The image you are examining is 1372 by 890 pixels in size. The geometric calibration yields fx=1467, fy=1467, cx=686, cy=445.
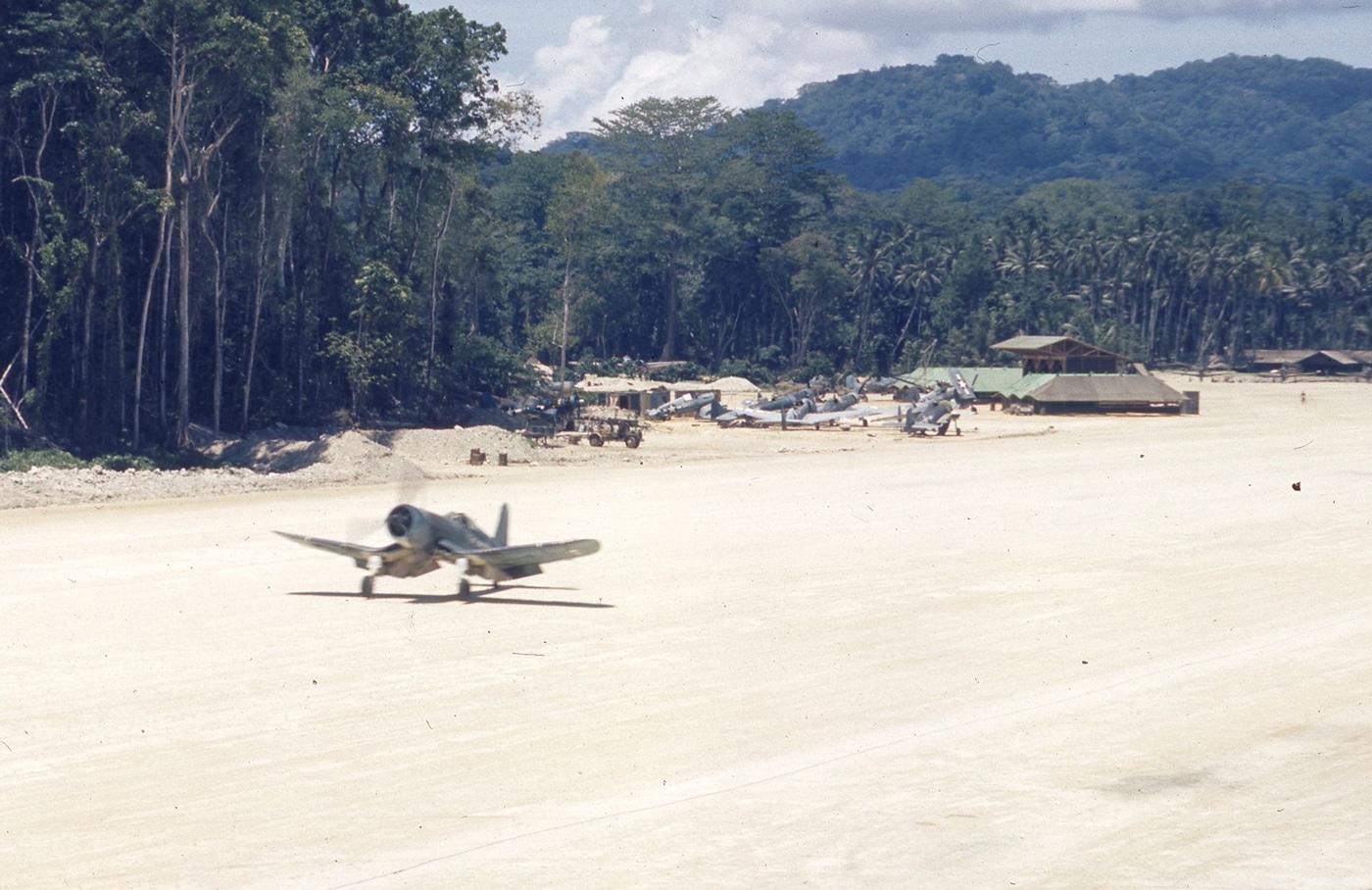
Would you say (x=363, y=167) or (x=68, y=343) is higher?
(x=363, y=167)

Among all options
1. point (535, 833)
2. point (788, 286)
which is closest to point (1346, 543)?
point (535, 833)

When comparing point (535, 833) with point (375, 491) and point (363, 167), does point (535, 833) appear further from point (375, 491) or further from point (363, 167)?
point (363, 167)

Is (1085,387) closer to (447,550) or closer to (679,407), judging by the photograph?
(679,407)

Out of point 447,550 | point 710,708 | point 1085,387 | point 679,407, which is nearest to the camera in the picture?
point 710,708

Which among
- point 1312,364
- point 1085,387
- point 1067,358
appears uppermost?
point 1312,364

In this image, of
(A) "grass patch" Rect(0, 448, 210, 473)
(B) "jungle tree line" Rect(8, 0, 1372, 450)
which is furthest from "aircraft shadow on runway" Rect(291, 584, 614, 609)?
(B) "jungle tree line" Rect(8, 0, 1372, 450)

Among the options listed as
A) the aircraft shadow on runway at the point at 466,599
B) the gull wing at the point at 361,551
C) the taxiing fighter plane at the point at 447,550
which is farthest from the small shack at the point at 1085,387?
the gull wing at the point at 361,551

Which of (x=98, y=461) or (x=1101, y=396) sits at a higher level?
(x=1101, y=396)

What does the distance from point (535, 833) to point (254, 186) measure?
132 feet

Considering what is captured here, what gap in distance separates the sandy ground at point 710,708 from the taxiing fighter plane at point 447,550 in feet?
1.55

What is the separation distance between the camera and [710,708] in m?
15.5

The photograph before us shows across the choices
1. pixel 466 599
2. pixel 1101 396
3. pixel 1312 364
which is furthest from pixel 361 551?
pixel 1312 364

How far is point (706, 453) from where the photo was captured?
49.3 metres

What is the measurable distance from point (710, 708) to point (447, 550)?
6.53m
